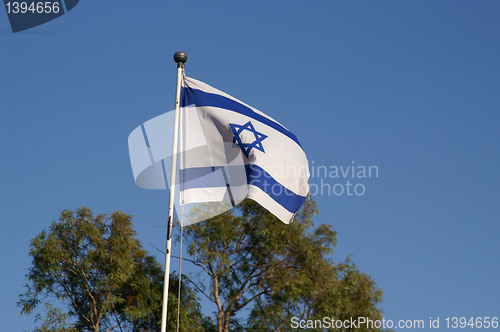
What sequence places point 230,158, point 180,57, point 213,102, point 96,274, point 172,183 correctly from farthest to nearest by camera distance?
1. point 96,274
2. point 213,102
3. point 230,158
4. point 180,57
5. point 172,183

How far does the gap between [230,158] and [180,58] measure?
186 centimetres

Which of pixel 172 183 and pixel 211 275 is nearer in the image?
pixel 172 183

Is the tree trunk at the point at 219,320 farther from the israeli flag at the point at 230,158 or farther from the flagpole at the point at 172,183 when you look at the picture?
the flagpole at the point at 172,183

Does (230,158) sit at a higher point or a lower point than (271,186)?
higher

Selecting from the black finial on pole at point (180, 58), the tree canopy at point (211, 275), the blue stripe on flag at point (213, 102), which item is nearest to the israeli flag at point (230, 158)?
the blue stripe on flag at point (213, 102)

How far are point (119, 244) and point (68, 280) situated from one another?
252 centimetres

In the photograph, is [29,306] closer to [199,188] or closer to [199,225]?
[199,225]

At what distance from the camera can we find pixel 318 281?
1275 inches

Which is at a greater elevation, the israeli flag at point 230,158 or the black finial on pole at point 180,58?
the black finial on pole at point 180,58

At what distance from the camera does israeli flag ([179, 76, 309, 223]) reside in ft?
43.7

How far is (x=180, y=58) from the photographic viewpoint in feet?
44.0

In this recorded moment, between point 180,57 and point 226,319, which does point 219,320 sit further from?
point 180,57

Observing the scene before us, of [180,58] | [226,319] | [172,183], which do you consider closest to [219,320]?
[226,319]

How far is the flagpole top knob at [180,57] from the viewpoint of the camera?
13.4 meters
